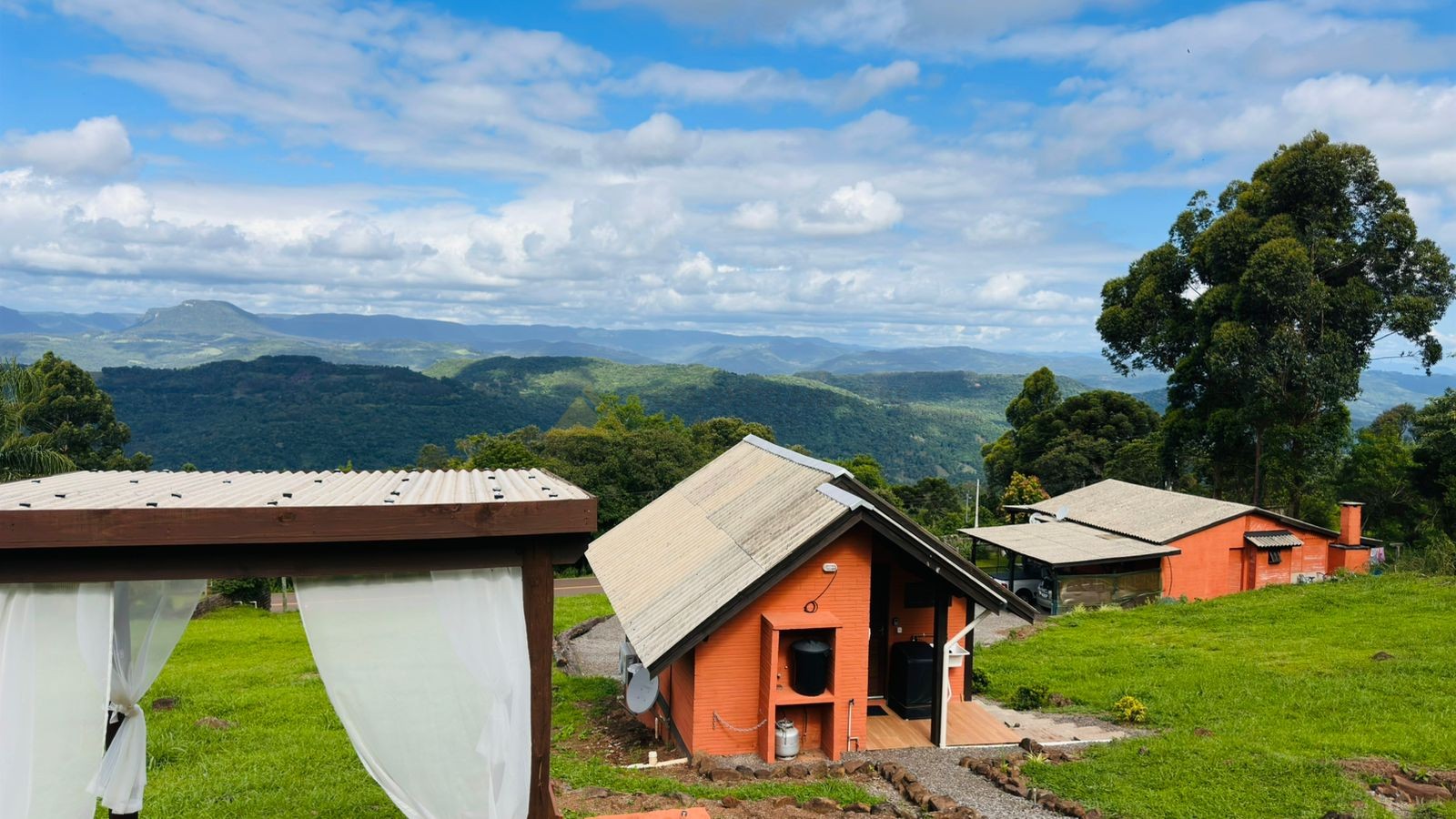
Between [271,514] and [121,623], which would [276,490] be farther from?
[121,623]

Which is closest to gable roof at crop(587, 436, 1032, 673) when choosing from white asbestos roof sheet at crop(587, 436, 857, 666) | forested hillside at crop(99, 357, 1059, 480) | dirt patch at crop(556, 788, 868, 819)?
white asbestos roof sheet at crop(587, 436, 857, 666)

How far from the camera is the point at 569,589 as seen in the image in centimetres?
3591

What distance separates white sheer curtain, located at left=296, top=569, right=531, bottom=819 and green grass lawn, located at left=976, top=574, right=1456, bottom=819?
7465 mm

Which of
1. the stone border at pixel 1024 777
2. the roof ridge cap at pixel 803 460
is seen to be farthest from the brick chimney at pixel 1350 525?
the stone border at pixel 1024 777

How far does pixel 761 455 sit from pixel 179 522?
46.1 ft

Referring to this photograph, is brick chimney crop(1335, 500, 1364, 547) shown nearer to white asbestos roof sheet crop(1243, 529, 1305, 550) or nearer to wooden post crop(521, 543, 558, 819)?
white asbestos roof sheet crop(1243, 529, 1305, 550)

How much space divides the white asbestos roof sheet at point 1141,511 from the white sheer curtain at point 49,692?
92.4ft

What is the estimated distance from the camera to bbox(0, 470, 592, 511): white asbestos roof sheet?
5.48 m

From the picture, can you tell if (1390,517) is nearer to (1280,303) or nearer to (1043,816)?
(1280,303)

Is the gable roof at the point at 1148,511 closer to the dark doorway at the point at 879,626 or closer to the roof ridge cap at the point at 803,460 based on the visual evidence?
the roof ridge cap at the point at 803,460

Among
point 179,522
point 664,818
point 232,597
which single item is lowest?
point 232,597

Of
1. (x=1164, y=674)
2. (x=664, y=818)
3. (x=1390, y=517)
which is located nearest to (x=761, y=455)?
(x=1164, y=674)

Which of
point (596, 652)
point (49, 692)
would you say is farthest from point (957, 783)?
point (596, 652)

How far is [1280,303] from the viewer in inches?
1321
